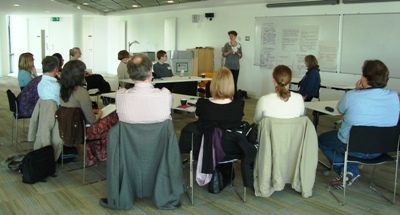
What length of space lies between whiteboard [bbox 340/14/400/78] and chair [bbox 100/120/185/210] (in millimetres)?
5525

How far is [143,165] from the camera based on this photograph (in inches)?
134

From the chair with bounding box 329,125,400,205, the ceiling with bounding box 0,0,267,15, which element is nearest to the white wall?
the ceiling with bounding box 0,0,267,15

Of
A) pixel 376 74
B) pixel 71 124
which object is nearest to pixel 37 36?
pixel 71 124

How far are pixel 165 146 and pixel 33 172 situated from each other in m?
1.57

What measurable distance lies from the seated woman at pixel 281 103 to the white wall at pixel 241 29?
4.47 meters

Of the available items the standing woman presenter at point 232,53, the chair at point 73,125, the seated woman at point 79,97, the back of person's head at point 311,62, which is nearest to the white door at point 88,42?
the standing woman presenter at point 232,53

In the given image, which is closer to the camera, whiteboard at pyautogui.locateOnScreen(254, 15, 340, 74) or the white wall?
the white wall

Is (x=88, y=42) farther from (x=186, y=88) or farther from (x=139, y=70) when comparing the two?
(x=139, y=70)

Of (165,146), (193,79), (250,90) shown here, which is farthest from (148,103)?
(250,90)

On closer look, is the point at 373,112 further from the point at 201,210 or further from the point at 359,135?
the point at 201,210

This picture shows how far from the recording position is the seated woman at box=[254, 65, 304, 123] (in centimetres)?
360

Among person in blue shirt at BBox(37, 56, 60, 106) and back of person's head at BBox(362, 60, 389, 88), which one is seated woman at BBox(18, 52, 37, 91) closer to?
person in blue shirt at BBox(37, 56, 60, 106)

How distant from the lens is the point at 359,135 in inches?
135

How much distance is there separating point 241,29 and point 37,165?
7.35m
